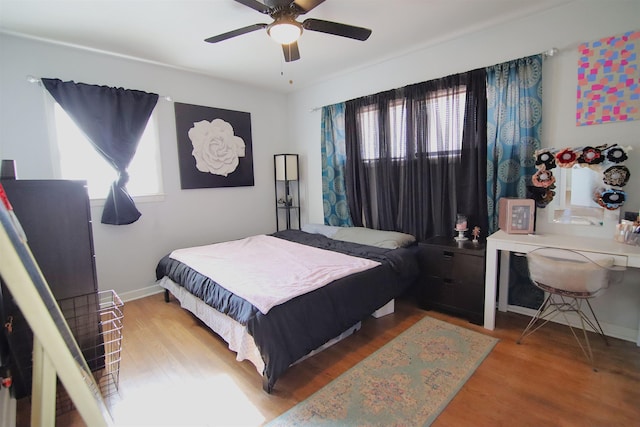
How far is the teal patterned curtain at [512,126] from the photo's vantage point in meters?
2.43

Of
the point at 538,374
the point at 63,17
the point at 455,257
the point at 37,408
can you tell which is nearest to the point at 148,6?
the point at 63,17

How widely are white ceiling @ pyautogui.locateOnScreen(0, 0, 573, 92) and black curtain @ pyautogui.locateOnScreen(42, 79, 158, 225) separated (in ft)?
1.35

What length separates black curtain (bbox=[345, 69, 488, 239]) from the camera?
108 inches

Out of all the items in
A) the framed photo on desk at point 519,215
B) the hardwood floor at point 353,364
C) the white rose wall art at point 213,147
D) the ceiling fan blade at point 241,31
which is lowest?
the hardwood floor at point 353,364

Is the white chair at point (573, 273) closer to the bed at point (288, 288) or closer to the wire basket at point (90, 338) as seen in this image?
the bed at point (288, 288)

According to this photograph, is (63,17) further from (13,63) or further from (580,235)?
(580,235)

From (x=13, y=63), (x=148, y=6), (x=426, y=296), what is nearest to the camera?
A: (x=148, y=6)

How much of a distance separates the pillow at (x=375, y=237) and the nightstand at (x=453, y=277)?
0.83 feet

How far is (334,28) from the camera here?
79.5 inches

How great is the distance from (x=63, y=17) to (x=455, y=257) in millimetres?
3671

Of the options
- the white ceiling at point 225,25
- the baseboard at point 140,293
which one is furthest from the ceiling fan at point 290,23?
the baseboard at point 140,293

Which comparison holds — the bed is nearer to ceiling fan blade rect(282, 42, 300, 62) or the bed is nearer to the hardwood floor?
the hardwood floor

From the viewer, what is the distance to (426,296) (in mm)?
2814

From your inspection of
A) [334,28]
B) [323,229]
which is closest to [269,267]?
[323,229]
